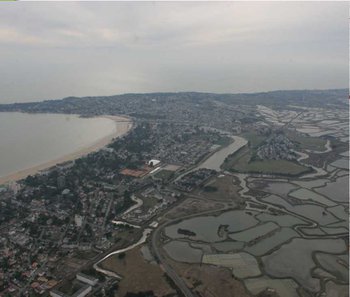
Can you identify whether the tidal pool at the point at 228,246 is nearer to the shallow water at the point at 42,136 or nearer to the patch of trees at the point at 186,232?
the patch of trees at the point at 186,232

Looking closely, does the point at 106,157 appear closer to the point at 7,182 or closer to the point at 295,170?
the point at 7,182

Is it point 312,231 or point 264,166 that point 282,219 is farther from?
point 264,166

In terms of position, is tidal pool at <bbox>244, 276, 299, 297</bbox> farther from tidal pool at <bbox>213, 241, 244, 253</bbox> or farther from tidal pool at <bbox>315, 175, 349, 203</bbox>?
tidal pool at <bbox>315, 175, 349, 203</bbox>

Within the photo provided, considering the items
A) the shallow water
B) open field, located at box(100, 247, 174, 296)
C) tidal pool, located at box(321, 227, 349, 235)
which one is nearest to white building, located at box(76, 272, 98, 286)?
open field, located at box(100, 247, 174, 296)

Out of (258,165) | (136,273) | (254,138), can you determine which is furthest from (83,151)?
(136,273)

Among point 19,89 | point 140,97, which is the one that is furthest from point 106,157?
point 19,89

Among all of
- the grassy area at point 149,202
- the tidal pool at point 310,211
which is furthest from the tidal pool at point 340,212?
the grassy area at point 149,202

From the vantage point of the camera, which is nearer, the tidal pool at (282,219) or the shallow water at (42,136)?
the tidal pool at (282,219)
